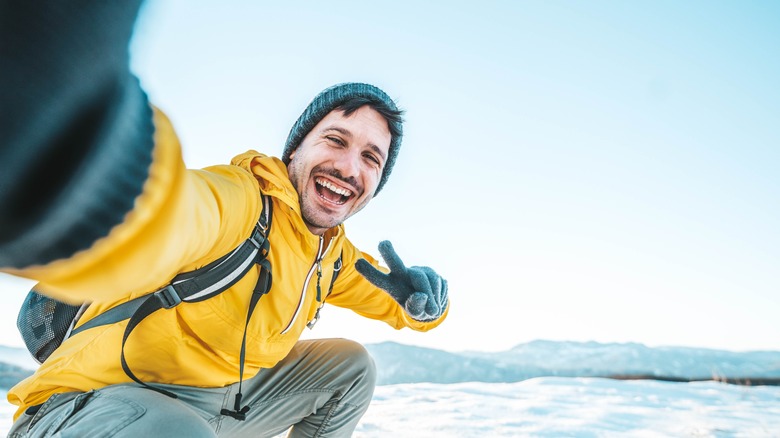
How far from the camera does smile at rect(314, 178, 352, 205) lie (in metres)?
1.91

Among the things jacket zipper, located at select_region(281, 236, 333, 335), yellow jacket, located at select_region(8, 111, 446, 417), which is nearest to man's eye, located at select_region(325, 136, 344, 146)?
yellow jacket, located at select_region(8, 111, 446, 417)

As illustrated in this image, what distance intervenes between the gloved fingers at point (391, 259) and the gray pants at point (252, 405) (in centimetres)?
40

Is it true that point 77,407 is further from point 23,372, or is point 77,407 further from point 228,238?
point 23,372

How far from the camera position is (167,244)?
460 mm

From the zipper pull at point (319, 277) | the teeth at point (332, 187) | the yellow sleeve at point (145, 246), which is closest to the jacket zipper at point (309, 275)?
the zipper pull at point (319, 277)

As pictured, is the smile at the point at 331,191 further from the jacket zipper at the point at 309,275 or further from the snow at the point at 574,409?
the snow at the point at 574,409

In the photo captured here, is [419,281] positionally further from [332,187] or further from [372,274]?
A: [332,187]

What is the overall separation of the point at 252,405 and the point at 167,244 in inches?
60.3

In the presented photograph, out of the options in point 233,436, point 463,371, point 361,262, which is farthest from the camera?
point 463,371

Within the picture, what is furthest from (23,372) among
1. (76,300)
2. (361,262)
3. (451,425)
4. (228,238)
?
(76,300)

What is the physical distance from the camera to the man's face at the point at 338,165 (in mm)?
1847

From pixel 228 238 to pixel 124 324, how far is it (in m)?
0.40

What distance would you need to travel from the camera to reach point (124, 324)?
1227 millimetres

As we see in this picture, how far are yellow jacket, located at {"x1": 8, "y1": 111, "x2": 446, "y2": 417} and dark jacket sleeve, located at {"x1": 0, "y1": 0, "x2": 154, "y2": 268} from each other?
5 cm
